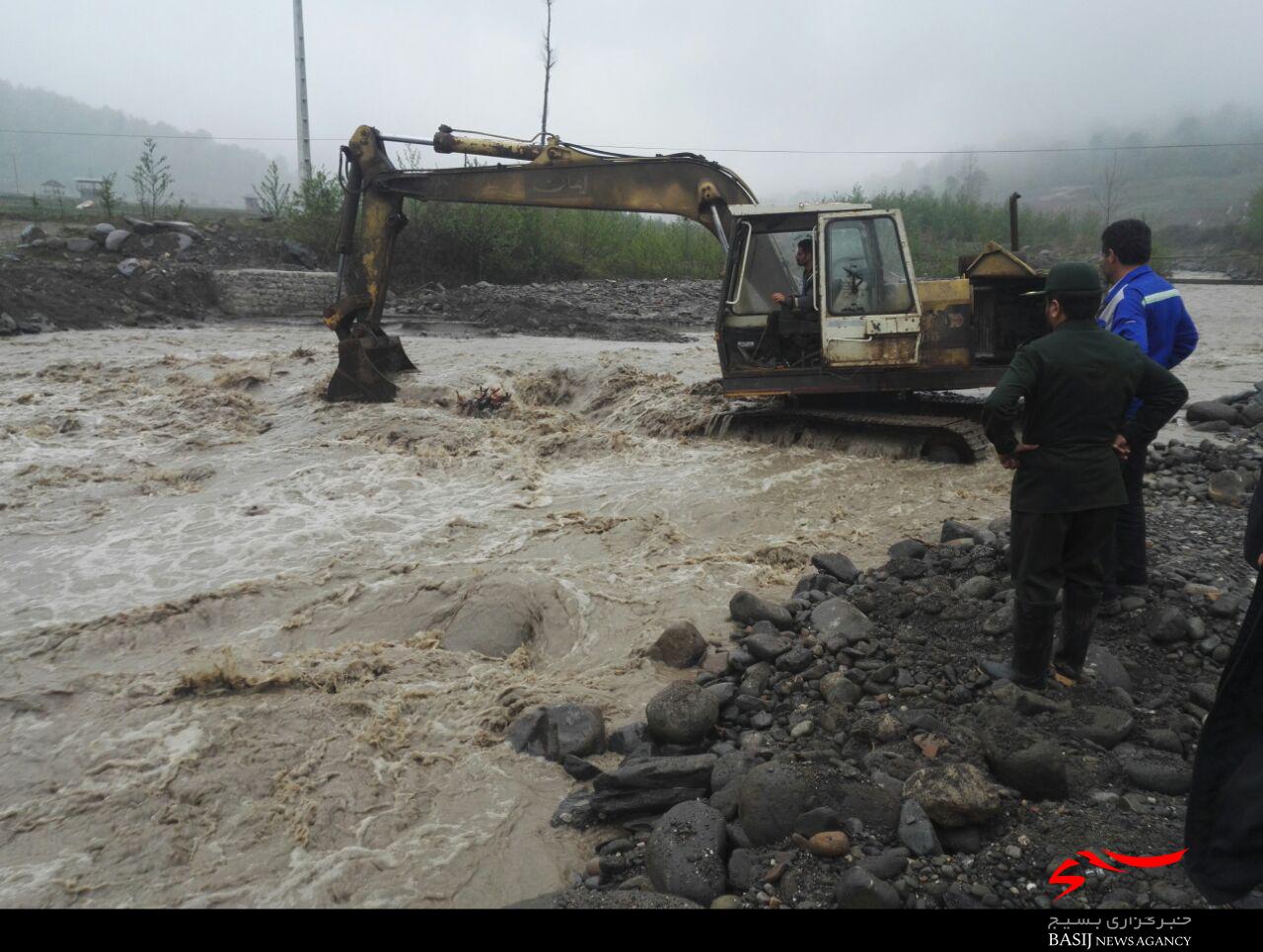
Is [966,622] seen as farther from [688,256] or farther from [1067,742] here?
[688,256]

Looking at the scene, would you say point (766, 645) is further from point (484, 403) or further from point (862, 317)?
point (484, 403)

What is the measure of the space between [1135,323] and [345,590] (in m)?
5.11

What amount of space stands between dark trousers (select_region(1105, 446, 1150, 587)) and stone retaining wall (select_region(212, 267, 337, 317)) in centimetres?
1809

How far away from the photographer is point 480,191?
1091cm

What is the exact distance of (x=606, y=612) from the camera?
19.6 feet

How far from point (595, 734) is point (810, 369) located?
19.2ft

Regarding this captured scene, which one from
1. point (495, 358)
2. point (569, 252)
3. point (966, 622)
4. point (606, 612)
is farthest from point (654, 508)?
point (569, 252)

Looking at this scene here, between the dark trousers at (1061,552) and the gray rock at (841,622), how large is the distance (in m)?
1.02

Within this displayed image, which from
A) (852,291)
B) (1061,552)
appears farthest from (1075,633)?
(852,291)

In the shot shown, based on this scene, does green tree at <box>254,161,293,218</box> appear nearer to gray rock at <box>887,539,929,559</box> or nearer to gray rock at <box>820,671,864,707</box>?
gray rock at <box>887,539,929,559</box>

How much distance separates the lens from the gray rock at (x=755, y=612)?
518 cm

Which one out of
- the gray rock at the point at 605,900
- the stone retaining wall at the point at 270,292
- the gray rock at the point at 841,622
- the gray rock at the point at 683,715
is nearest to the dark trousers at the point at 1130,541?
the gray rock at the point at 841,622

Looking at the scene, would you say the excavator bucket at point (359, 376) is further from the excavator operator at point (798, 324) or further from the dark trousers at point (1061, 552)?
the dark trousers at point (1061, 552)

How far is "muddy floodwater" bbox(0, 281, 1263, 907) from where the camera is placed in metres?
3.77
